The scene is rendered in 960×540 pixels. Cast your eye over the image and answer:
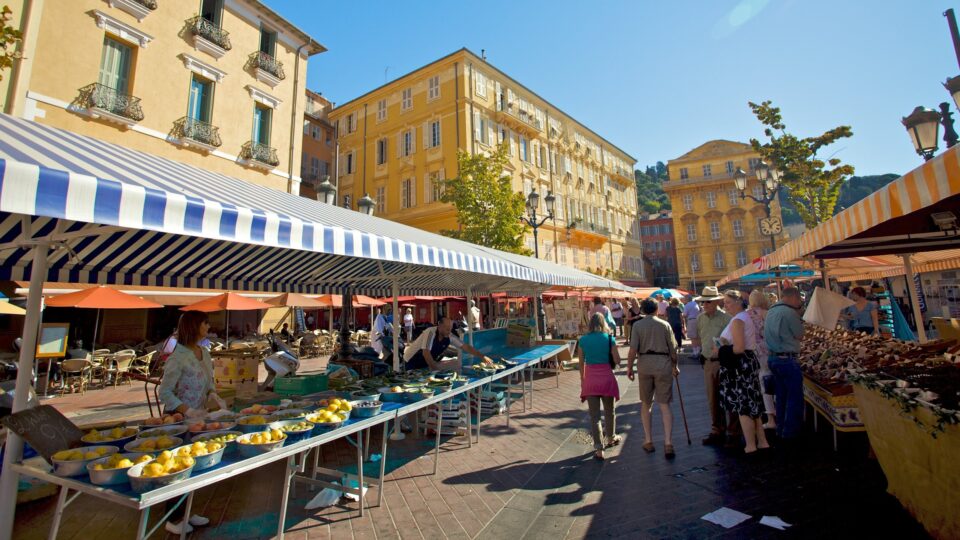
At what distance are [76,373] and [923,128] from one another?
680 inches

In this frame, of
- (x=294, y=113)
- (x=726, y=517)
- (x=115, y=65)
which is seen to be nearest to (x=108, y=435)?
(x=726, y=517)

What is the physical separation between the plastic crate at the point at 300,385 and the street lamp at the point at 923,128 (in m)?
8.62

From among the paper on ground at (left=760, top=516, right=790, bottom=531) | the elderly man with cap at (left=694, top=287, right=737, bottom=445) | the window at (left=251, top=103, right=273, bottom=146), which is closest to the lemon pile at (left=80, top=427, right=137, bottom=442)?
the paper on ground at (left=760, top=516, right=790, bottom=531)

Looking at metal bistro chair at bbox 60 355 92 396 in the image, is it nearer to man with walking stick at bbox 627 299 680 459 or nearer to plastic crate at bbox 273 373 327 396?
plastic crate at bbox 273 373 327 396

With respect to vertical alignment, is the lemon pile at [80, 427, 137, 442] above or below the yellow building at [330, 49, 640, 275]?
below

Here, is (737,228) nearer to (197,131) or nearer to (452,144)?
(452,144)

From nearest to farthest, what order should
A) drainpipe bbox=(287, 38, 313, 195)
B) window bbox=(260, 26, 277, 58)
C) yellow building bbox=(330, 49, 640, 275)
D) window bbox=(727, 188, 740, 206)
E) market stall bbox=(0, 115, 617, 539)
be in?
1. market stall bbox=(0, 115, 617, 539)
2. drainpipe bbox=(287, 38, 313, 195)
3. window bbox=(260, 26, 277, 58)
4. yellow building bbox=(330, 49, 640, 275)
5. window bbox=(727, 188, 740, 206)

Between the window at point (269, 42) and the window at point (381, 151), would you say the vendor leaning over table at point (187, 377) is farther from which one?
the window at point (381, 151)

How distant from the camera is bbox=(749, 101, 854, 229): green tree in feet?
42.7

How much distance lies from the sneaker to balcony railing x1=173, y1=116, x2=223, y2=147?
46.1 feet

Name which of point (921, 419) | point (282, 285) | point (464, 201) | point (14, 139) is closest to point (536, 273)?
point (282, 285)

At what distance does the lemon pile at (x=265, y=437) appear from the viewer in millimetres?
2676

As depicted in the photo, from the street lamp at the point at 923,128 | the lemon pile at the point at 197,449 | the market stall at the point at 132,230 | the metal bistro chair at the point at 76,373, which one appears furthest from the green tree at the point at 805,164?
the metal bistro chair at the point at 76,373

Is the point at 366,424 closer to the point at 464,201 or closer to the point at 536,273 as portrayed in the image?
the point at 536,273
